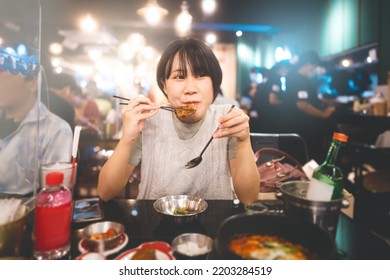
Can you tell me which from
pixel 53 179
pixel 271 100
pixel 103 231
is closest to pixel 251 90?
pixel 271 100

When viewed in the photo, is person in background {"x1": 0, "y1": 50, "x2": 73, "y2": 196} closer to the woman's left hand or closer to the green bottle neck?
the woman's left hand

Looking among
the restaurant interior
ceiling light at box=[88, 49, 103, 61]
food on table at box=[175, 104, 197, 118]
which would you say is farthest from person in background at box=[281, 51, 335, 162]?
ceiling light at box=[88, 49, 103, 61]

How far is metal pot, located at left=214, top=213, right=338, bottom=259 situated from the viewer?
30.4 inches

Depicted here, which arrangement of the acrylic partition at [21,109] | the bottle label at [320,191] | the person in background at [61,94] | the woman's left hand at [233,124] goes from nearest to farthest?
the bottle label at [320,191] < the woman's left hand at [233,124] < the acrylic partition at [21,109] < the person in background at [61,94]

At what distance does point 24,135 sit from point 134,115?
1087 mm

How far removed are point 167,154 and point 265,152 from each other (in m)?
0.74

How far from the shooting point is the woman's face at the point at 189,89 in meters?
1.48

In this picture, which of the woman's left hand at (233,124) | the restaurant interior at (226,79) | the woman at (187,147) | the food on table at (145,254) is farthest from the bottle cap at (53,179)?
the woman's left hand at (233,124)

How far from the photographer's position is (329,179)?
0.95 metres

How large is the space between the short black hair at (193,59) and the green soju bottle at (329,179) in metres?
0.78

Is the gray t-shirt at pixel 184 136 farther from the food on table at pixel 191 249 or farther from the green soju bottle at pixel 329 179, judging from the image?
the food on table at pixel 191 249

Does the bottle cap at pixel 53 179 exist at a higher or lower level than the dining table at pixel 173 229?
higher

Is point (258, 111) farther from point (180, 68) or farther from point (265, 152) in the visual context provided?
point (180, 68)

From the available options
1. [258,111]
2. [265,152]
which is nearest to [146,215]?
[265,152]
